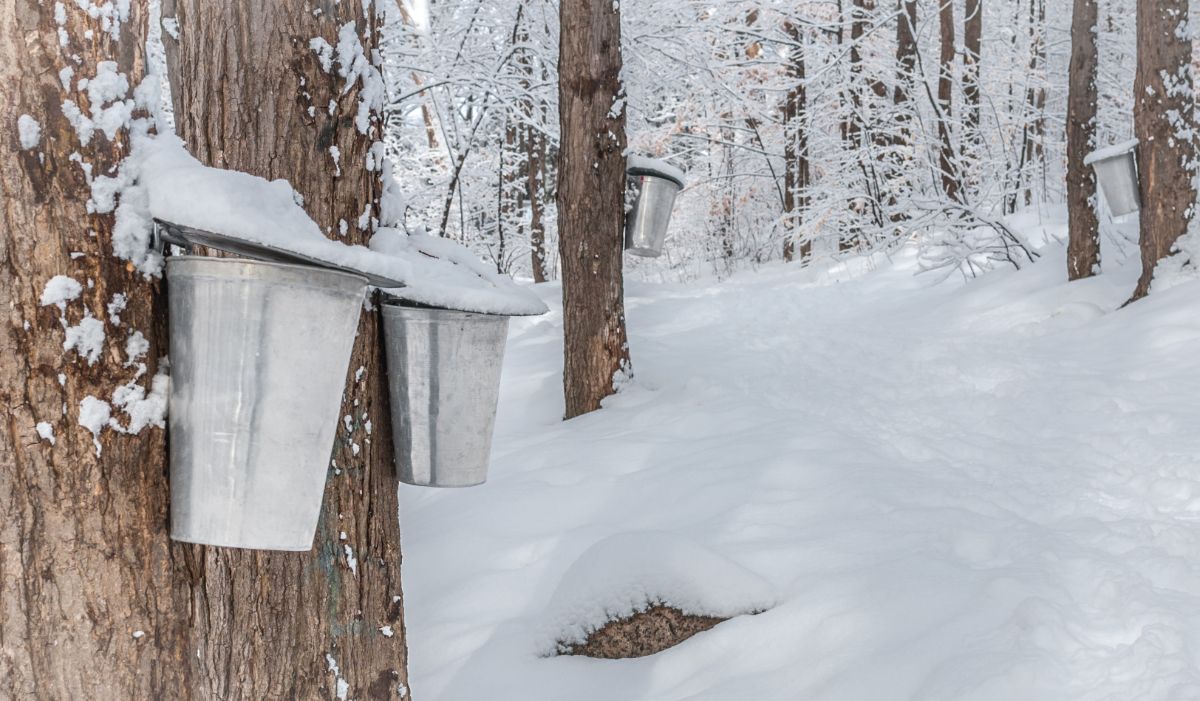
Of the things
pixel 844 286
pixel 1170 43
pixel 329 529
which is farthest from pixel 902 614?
pixel 844 286

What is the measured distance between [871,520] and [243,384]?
83.7 inches

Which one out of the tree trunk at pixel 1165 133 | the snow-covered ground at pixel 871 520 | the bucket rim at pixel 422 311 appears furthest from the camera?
the tree trunk at pixel 1165 133

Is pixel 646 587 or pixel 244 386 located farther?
pixel 646 587

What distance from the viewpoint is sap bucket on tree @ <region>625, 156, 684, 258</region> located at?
4.47 meters

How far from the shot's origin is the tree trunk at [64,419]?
3.52 ft

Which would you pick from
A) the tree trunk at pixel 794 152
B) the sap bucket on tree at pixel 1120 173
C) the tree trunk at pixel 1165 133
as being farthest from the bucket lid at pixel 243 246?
the tree trunk at pixel 794 152

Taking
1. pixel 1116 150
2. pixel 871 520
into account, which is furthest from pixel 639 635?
pixel 1116 150

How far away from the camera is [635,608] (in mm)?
2465

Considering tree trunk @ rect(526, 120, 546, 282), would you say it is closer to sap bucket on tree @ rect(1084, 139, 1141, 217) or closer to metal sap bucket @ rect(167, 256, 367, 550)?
sap bucket on tree @ rect(1084, 139, 1141, 217)

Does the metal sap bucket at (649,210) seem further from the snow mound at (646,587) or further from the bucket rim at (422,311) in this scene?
the bucket rim at (422,311)

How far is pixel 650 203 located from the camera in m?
4.54

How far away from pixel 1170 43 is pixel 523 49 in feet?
14.7

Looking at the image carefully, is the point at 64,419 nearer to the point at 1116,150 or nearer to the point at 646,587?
the point at 646,587

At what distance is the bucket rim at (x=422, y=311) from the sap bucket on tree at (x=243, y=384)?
0.98 ft
